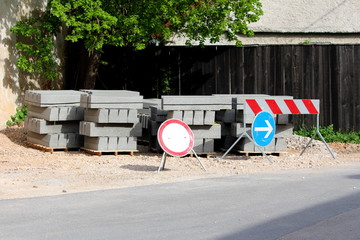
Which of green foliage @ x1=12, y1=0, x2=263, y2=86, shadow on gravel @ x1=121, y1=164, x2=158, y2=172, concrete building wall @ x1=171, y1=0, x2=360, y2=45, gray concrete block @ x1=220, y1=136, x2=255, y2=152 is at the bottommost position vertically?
shadow on gravel @ x1=121, y1=164, x2=158, y2=172

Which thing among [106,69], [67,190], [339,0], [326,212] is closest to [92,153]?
[67,190]

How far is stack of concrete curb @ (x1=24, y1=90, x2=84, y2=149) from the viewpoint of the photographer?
1814 cm

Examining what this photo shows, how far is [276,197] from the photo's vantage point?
36.2ft

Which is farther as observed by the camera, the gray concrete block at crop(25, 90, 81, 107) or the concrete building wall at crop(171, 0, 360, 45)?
the concrete building wall at crop(171, 0, 360, 45)

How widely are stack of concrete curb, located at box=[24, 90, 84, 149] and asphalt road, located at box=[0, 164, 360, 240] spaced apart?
622cm

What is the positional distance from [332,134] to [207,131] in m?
5.61

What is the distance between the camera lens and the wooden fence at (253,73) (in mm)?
22062

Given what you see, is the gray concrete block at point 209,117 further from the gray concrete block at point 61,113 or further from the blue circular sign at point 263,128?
the gray concrete block at point 61,113

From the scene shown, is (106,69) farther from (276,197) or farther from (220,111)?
(276,197)

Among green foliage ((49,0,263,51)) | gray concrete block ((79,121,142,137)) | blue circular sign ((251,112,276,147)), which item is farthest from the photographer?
green foliage ((49,0,263,51))

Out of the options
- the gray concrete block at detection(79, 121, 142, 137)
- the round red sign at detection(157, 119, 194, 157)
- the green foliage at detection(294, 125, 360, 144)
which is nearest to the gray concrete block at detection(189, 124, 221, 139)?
the gray concrete block at detection(79, 121, 142, 137)

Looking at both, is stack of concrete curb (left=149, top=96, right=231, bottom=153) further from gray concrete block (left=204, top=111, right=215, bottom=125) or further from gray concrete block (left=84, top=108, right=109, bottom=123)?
gray concrete block (left=84, top=108, right=109, bottom=123)

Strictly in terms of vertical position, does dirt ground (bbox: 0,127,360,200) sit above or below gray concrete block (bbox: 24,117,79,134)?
below

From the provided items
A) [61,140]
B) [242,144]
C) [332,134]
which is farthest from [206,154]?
[332,134]
